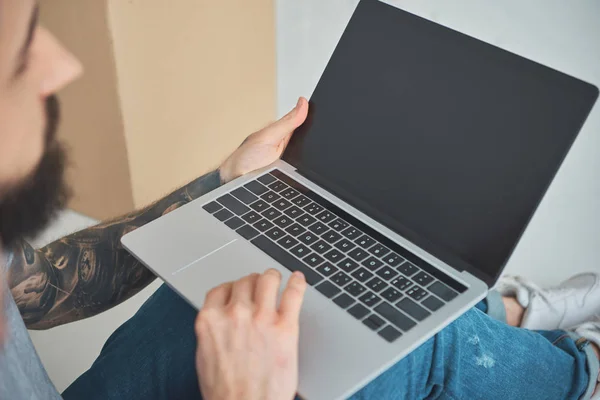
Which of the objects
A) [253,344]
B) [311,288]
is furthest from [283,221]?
[253,344]

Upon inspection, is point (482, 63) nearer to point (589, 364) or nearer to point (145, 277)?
point (589, 364)

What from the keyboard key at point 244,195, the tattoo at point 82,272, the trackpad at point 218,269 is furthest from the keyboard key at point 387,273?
the tattoo at point 82,272

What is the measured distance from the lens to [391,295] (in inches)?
26.5

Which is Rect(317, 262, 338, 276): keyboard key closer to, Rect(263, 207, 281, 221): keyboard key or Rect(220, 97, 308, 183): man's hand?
Rect(263, 207, 281, 221): keyboard key

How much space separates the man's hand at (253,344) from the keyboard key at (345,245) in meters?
0.15

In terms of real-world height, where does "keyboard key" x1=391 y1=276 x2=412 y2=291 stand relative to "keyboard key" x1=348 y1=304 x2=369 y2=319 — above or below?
above

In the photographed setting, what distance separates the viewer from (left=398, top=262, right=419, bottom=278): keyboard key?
70 centimetres

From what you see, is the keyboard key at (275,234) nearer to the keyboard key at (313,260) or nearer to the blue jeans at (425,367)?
the keyboard key at (313,260)

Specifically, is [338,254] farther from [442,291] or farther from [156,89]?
[156,89]

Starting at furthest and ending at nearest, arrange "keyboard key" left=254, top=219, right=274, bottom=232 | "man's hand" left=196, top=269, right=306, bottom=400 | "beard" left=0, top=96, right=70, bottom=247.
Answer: "beard" left=0, top=96, right=70, bottom=247 → "keyboard key" left=254, top=219, right=274, bottom=232 → "man's hand" left=196, top=269, right=306, bottom=400

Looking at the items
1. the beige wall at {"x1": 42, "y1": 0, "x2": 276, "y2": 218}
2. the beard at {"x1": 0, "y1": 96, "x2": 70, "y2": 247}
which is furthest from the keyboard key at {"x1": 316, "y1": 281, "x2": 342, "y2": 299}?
the beige wall at {"x1": 42, "y1": 0, "x2": 276, "y2": 218}

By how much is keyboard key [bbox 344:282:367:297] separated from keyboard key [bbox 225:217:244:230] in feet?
0.57

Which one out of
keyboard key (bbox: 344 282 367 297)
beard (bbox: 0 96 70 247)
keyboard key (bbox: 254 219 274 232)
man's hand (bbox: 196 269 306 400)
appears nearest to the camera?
man's hand (bbox: 196 269 306 400)

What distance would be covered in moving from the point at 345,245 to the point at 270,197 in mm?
136
